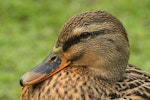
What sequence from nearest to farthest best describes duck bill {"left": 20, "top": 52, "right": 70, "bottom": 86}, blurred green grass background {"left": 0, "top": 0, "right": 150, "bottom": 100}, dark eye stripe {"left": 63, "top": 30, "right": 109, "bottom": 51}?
1. dark eye stripe {"left": 63, "top": 30, "right": 109, "bottom": 51}
2. duck bill {"left": 20, "top": 52, "right": 70, "bottom": 86}
3. blurred green grass background {"left": 0, "top": 0, "right": 150, "bottom": 100}

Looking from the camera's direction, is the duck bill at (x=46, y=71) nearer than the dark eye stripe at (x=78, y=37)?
No

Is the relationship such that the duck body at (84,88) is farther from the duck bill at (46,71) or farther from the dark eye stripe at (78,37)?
the dark eye stripe at (78,37)

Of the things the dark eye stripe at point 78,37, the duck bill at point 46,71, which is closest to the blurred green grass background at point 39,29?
the duck bill at point 46,71

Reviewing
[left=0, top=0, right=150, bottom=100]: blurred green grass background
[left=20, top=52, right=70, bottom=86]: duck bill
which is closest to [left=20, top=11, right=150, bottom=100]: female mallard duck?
[left=20, top=52, right=70, bottom=86]: duck bill

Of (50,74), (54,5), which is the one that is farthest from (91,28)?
(54,5)

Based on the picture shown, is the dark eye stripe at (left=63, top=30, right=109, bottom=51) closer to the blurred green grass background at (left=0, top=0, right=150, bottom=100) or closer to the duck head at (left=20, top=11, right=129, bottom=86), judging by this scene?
the duck head at (left=20, top=11, right=129, bottom=86)

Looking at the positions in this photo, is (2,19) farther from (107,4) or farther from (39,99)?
(39,99)

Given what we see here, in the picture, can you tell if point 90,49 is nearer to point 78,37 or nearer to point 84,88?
point 78,37
